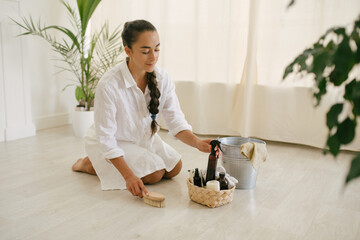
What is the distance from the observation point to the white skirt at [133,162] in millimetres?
2018

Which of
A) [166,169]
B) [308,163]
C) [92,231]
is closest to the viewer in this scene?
[92,231]

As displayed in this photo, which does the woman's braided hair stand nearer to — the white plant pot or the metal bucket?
the metal bucket

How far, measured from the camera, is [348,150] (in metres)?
2.84

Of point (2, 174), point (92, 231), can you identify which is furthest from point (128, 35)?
point (2, 174)

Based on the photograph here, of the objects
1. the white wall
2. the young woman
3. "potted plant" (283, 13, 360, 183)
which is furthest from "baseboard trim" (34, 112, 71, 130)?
"potted plant" (283, 13, 360, 183)

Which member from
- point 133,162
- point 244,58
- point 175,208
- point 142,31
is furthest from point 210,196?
point 244,58

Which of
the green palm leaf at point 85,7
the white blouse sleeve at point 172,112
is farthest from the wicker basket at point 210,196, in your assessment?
the green palm leaf at point 85,7

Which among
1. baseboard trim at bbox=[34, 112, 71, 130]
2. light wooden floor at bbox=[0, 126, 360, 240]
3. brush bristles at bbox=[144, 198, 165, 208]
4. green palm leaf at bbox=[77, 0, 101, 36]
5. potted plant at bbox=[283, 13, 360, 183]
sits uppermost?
green palm leaf at bbox=[77, 0, 101, 36]

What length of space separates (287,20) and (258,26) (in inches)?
9.0

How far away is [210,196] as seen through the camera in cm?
174

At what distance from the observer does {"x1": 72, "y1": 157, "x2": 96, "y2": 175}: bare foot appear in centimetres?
224

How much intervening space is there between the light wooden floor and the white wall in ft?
3.40

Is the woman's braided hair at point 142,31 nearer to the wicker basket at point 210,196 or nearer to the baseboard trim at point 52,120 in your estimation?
the wicker basket at point 210,196

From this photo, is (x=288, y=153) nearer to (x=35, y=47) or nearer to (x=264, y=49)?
(x=264, y=49)
